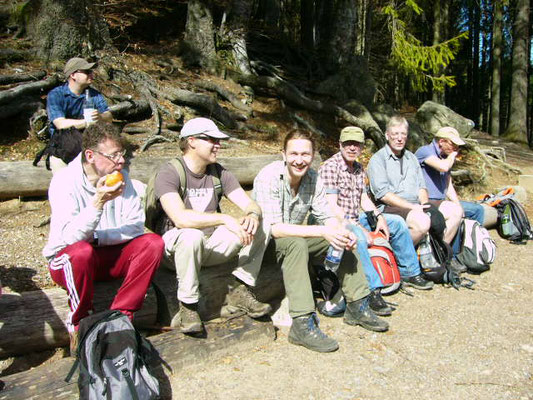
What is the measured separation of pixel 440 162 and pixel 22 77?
6069 millimetres

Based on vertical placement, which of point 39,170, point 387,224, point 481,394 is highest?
point 39,170

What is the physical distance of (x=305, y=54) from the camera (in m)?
13.6

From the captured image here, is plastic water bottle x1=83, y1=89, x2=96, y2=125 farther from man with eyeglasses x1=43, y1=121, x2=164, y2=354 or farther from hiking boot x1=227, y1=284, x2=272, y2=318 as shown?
hiking boot x1=227, y1=284, x2=272, y2=318

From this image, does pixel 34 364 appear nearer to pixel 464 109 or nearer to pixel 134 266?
pixel 134 266

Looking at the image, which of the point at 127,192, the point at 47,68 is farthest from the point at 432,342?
the point at 47,68

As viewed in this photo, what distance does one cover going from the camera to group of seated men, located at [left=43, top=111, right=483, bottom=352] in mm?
3148

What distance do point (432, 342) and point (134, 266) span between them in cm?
247

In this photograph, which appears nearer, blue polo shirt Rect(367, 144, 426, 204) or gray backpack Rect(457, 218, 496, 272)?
blue polo shirt Rect(367, 144, 426, 204)

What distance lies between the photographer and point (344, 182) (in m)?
5.02

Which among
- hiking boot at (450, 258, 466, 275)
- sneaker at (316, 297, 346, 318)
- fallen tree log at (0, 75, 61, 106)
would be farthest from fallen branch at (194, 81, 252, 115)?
sneaker at (316, 297, 346, 318)

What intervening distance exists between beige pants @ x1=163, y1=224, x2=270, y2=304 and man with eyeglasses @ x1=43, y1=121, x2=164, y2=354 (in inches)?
7.3

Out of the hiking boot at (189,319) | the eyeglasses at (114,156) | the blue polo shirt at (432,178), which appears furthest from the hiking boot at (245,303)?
the blue polo shirt at (432,178)

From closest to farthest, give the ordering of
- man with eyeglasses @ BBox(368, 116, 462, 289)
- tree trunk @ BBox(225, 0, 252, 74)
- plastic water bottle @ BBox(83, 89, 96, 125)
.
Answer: plastic water bottle @ BBox(83, 89, 96, 125) < man with eyeglasses @ BBox(368, 116, 462, 289) < tree trunk @ BBox(225, 0, 252, 74)

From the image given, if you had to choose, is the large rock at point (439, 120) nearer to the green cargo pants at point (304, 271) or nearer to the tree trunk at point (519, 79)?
the tree trunk at point (519, 79)
